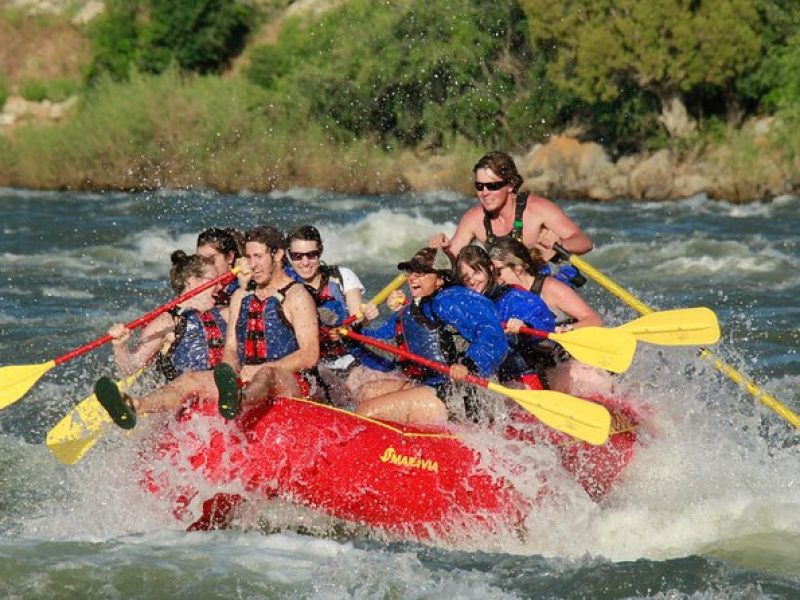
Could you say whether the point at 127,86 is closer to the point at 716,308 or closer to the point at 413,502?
the point at 716,308

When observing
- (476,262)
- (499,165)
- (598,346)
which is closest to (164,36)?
(499,165)

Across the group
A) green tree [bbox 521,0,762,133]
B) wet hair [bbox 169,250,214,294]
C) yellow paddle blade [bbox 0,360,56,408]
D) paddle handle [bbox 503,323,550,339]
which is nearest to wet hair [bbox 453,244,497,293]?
paddle handle [bbox 503,323,550,339]

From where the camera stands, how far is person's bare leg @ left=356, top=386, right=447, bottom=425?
6.93 meters

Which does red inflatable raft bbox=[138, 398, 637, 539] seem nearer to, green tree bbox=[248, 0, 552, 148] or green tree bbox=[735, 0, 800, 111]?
green tree bbox=[735, 0, 800, 111]

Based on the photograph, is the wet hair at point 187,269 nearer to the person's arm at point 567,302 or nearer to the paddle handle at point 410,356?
the paddle handle at point 410,356

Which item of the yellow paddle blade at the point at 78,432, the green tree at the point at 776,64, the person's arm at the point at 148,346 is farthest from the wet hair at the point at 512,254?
the green tree at the point at 776,64

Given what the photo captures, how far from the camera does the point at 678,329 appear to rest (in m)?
7.45

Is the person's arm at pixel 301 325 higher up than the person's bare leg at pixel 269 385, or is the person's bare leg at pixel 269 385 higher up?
the person's arm at pixel 301 325

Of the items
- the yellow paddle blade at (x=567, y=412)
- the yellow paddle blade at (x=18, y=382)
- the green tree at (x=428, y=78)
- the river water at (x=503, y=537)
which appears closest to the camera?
the river water at (x=503, y=537)

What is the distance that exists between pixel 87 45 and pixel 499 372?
29276 millimetres

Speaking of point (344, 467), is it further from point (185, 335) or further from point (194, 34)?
point (194, 34)

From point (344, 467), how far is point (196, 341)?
1.04 meters

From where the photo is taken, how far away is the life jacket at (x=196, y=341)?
23.8ft

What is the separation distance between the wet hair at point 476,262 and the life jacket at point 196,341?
1215mm
